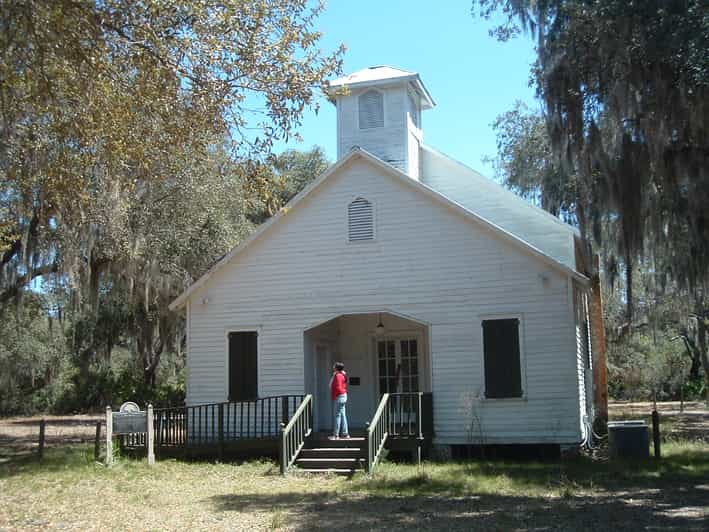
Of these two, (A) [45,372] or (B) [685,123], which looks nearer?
(B) [685,123]

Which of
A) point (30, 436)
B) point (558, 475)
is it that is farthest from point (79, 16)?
point (30, 436)

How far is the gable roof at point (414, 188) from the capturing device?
48.0 feet

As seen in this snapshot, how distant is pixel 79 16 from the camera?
25.9ft

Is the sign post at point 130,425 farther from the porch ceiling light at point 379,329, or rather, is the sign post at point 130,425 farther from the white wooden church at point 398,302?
the porch ceiling light at point 379,329

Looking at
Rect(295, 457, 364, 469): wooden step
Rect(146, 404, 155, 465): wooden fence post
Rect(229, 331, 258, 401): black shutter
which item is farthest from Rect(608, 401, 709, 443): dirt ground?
Rect(146, 404, 155, 465): wooden fence post

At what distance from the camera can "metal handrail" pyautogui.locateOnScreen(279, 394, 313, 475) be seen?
45.0ft

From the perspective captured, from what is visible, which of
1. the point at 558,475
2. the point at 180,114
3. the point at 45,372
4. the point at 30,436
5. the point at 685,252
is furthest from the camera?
the point at 45,372

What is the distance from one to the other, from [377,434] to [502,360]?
113 inches

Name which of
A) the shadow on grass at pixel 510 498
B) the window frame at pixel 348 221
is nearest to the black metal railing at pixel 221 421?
the shadow on grass at pixel 510 498

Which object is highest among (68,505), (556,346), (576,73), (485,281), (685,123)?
(576,73)

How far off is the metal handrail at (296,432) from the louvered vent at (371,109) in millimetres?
6965

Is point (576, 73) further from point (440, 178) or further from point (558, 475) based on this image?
point (440, 178)

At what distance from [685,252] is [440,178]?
20.6 ft

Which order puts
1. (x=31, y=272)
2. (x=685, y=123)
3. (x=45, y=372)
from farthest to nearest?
1. (x=45, y=372)
2. (x=31, y=272)
3. (x=685, y=123)
